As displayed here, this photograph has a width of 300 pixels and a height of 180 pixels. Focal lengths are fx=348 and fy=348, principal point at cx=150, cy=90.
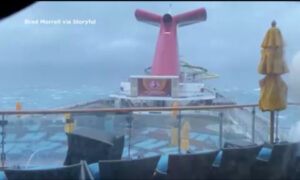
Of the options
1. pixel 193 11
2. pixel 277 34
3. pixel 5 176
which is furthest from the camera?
pixel 193 11

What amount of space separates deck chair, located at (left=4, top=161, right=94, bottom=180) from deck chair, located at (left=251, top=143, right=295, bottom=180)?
1525 millimetres

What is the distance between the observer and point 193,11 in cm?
1420

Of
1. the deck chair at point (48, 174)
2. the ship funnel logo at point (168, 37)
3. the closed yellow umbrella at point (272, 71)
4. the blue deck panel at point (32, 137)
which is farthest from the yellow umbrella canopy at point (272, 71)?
the ship funnel logo at point (168, 37)

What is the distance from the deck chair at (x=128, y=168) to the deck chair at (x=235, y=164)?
0.59 meters

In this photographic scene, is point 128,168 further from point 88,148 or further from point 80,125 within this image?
point 80,125

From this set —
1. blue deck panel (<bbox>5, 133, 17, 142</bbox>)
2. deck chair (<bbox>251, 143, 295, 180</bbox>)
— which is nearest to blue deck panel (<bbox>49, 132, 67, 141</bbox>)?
blue deck panel (<bbox>5, 133, 17, 142</bbox>)

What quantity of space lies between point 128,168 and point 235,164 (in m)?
0.97

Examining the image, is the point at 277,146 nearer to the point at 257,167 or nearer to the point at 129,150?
the point at 257,167

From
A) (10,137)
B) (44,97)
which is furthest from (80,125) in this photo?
(44,97)

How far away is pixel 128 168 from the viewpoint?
2.79m

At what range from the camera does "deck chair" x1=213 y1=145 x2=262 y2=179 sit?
3.05 metres

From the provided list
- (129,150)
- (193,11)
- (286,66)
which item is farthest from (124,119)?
(193,11)

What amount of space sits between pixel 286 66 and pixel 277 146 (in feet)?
3.60

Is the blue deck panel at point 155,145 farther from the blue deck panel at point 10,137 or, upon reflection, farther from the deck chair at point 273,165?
the deck chair at point 273,165
